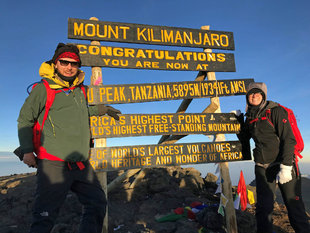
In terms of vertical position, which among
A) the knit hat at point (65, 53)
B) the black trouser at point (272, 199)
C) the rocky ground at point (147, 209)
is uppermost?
the knit hat at point (65, 53)

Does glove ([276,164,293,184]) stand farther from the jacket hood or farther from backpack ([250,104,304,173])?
the jacket hood

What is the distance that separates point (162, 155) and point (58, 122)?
89.0 inches

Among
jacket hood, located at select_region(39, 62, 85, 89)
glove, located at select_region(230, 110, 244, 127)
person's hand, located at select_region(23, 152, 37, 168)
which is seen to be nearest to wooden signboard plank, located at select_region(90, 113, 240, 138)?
glove, located at select_region(230, 110, 244, 127)

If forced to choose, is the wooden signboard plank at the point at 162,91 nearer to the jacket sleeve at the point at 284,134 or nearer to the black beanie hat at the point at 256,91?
the black beanie hat at the point at 256,91

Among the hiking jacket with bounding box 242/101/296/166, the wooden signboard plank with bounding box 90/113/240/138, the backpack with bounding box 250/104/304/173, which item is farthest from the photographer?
the wooden signboard plank with bounding box 90/113/240/138

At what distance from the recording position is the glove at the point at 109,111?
405 centimetres

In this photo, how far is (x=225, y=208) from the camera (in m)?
4.58

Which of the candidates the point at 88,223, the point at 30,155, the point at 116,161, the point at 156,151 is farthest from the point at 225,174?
the point at 30,155

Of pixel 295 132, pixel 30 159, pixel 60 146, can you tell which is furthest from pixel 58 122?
pixel 295 132

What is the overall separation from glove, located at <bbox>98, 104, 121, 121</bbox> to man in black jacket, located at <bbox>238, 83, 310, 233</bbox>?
99.0 inches

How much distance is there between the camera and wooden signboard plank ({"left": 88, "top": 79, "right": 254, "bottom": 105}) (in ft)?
14.3

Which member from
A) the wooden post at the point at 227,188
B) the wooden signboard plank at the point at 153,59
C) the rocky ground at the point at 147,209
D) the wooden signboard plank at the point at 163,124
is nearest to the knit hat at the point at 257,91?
the wooden signboard plank at the point at 163,124

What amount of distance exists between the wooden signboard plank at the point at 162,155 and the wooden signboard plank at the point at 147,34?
8.08 feet

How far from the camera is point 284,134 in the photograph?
322 centimetres
